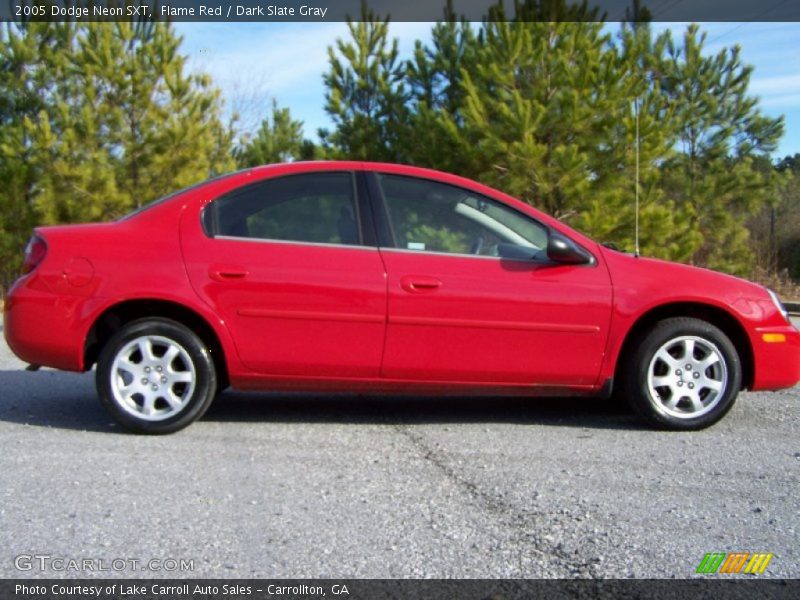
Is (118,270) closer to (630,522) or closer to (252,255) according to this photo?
(252,255)

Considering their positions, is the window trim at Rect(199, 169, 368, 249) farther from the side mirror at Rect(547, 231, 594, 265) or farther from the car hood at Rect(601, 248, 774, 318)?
the car hood at Rect(601, 248, 774, 318)

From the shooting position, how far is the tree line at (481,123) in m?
17.1

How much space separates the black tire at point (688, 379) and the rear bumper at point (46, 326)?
3.21m

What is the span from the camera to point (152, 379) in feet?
16.8

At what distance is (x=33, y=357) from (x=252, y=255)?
54.8 inches

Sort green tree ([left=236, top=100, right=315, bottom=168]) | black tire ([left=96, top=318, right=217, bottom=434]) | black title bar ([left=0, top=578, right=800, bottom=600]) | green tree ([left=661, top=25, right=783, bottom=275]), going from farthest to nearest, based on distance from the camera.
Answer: green tree ([left=236, top=100, right=315, bottom=168]) < green tree ([left=661, top=25, right=783, bottom=275]) < black tire ([left=96, top=318, right=217, bottom=434]) < black title bar ([left=0, top=578, right=800, bottom=600])

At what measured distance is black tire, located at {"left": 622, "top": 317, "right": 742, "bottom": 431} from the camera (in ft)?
17.5

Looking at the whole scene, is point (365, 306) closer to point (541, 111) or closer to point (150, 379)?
point (150, 379)

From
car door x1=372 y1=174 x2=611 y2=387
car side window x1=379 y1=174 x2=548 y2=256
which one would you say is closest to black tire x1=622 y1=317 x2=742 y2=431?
car door x1=372 y1=174 x2=611 y2=387

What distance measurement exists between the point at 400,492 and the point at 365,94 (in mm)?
17327

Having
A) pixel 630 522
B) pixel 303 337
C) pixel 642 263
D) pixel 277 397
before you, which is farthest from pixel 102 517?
pixel 642 263

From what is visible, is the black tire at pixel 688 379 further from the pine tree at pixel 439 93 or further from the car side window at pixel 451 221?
the pine tree at pixel 439 93

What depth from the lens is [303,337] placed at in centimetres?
516

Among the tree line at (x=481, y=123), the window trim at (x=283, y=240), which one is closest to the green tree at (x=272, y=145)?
the tree line at (x=481, y=123)
